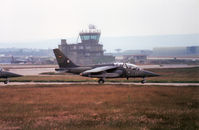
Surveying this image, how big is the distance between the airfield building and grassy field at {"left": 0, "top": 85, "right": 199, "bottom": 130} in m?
101

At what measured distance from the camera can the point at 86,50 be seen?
130m

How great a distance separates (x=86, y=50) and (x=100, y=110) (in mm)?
110808

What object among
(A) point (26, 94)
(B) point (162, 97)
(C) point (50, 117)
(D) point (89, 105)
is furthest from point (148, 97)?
(A) point (26, 94)

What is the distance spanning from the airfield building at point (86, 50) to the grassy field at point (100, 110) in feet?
331

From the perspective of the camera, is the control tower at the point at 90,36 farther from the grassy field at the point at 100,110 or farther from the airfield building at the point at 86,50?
the grassy field at the point at 100,110

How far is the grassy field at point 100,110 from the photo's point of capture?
15656 millimetres

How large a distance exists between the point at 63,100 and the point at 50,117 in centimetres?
585

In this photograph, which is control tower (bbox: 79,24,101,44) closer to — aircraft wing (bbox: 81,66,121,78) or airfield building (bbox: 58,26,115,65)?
airfield building (bbox: 58,26,115,65)

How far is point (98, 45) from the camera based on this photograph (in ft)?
441

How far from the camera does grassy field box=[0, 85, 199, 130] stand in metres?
15.7

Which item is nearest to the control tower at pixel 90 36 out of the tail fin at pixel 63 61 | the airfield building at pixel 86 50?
the airfield building at pixel 86 50

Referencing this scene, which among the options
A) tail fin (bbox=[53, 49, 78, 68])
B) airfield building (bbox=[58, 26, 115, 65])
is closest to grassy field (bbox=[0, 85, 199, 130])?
tail fin (bbox=[53, 49, 78, 68])

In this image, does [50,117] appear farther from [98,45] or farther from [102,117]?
[98,45]

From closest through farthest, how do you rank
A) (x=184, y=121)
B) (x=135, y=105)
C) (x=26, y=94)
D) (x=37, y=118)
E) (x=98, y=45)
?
(x=184, y=121) < (x=37, y=118) < (x=135, y=105) < (x=26, y=94) < (x=98, y=45)
